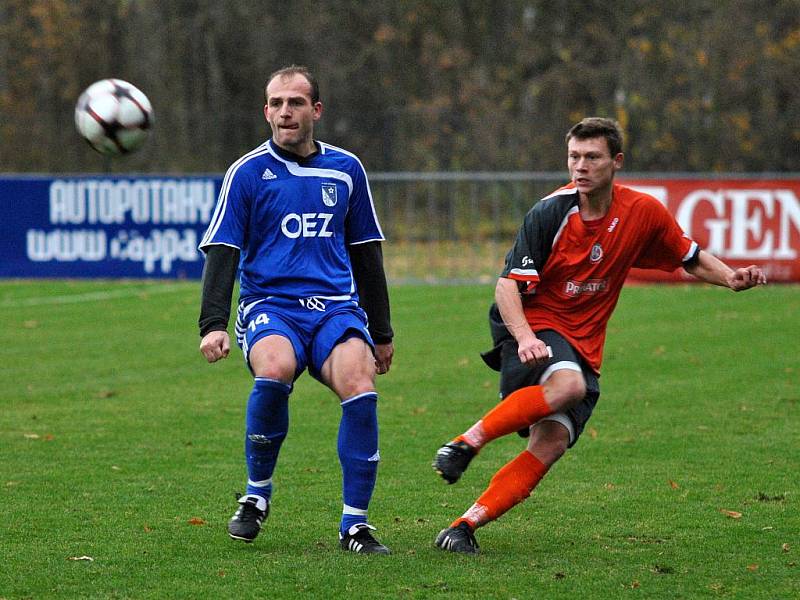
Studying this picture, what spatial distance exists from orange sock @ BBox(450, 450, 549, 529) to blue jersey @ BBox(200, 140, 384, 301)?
3.30 feet

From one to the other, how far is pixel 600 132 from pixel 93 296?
14364mm

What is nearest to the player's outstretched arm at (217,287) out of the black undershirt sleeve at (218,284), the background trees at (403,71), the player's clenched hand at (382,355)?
the black undershirt sleeve at (218,284)

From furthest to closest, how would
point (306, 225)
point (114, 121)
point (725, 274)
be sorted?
point (114, 121), point (725, 274), point (306, 225)

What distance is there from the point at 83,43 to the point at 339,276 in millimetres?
32540

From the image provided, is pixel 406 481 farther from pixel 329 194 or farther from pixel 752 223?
pixel 752 223

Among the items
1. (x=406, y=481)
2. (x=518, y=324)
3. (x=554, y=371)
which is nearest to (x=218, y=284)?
(x=518, y=324)

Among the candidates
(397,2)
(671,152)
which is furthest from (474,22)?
(671,152)

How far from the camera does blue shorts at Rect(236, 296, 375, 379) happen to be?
5.73 metres

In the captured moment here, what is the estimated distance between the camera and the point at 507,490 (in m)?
5.82

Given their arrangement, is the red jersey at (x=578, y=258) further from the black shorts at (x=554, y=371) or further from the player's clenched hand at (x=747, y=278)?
the player's clenched hand at (x=747, y=278)

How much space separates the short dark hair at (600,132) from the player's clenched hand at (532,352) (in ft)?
2.93

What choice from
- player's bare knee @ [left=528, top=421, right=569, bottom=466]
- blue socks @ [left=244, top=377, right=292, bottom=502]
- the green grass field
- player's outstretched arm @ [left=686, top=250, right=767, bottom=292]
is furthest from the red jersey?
blue socks @ [left=244, top=377, right=292, bottom=502]

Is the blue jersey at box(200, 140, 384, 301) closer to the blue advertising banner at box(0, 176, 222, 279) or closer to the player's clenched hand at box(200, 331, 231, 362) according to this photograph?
the player's clenched hand at box(200, 331, 231, 362)

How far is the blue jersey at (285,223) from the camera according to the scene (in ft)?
19.0
